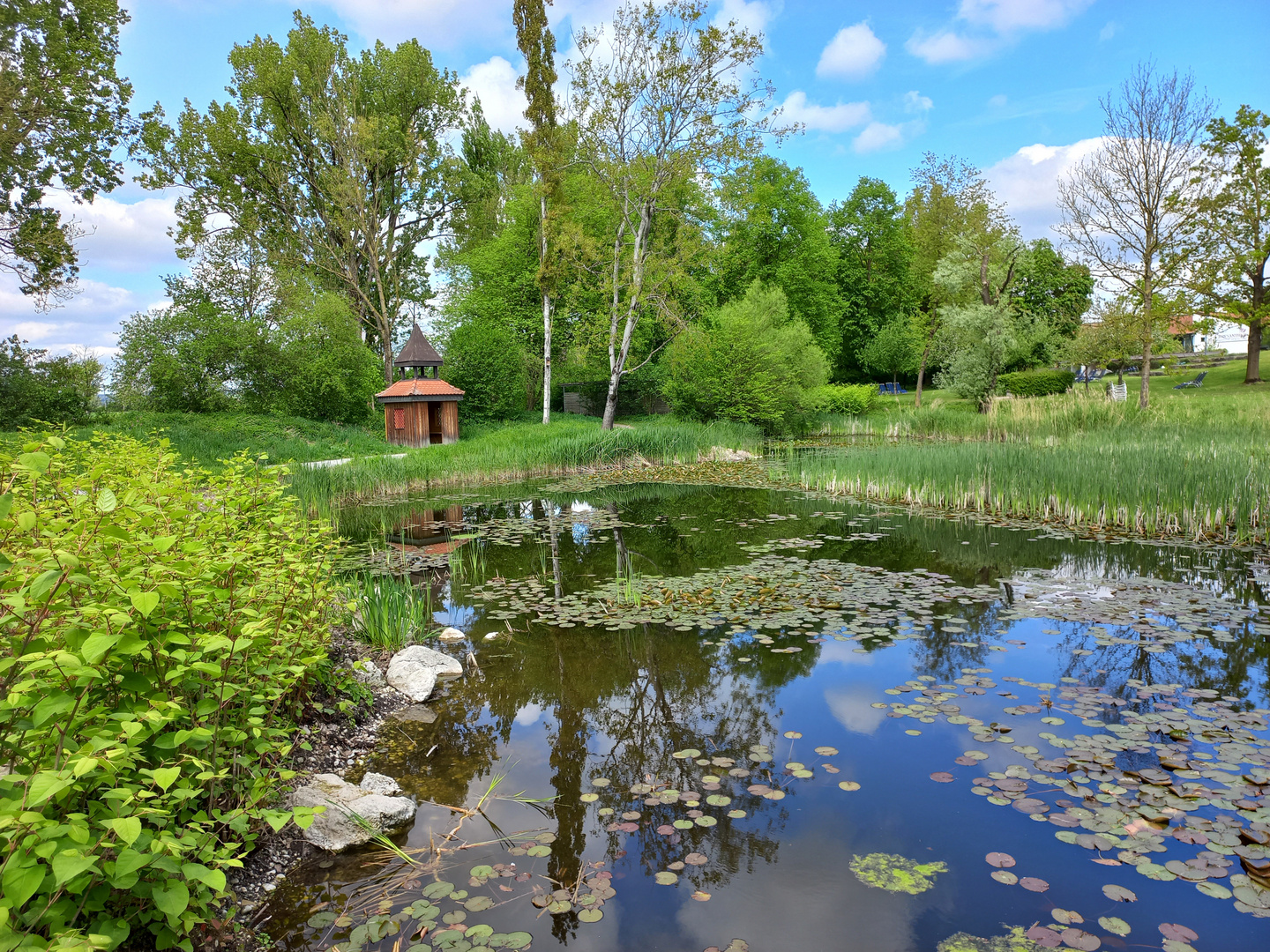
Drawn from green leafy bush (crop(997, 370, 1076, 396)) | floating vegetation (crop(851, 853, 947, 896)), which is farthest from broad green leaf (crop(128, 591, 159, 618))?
green leafy bush (crop(997, 370, 1076, 396))

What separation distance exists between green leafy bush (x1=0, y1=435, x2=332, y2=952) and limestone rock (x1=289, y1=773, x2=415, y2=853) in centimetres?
25

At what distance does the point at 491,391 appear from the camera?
24.5 m

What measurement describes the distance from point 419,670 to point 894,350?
114 ft

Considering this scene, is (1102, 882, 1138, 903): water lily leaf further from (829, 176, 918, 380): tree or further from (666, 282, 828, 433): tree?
(829, 176, 918, 380): tree

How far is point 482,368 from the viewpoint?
79.3 feet

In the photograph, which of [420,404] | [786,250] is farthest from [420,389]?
[786,250]

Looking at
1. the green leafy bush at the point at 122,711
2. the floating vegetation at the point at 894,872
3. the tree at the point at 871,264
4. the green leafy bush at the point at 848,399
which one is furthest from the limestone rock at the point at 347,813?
the tree at the point at 871,264

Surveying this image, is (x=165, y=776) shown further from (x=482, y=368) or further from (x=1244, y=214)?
(x=1244, y=214)

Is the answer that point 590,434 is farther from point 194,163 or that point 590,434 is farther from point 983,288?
point 983,288

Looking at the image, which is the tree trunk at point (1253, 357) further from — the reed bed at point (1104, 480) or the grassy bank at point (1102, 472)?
the reed bed at point (1104, 480)

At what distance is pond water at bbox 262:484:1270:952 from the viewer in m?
2.63

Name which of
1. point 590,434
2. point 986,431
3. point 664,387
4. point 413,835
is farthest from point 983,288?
point 413,835

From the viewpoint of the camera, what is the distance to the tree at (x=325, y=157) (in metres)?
23.3

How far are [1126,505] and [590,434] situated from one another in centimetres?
1156
